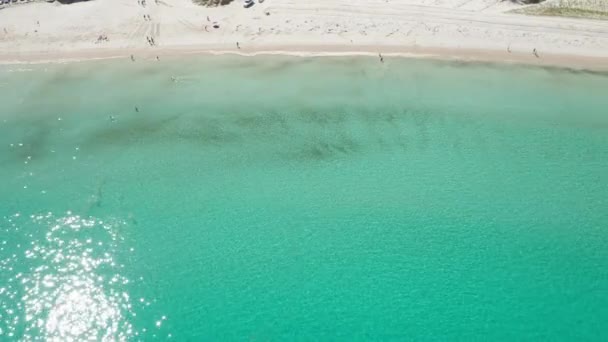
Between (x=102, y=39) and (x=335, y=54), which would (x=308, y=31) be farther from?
(x=102, y=39)

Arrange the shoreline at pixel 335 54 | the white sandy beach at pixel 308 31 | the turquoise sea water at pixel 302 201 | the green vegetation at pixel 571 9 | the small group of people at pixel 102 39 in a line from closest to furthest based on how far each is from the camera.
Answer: the turquoise sea water at pixel 302 201
the shoreline at pixel 335 54
the white sandy beach at pixel 308 31
the green vegetation at pixel 571 9
the small group of people at pixel 102 39

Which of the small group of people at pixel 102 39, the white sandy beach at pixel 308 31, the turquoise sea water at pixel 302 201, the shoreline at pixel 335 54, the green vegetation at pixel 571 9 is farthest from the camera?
the small group of people at pixel 102 39

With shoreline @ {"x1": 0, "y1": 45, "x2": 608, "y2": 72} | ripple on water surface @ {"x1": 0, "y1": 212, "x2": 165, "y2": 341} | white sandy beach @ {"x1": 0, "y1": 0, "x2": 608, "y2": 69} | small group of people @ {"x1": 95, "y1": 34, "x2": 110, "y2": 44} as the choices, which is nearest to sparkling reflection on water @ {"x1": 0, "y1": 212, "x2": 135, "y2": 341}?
ripple on water surface @ {"x1": 0, "y1": 212, "x2": 165, "y2": 341}

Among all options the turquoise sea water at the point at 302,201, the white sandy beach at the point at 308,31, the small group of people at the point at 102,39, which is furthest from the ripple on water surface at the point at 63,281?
the small group of people at the point at 102,39

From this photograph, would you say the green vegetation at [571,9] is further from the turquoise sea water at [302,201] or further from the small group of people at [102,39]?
the small group of people at [102,39]

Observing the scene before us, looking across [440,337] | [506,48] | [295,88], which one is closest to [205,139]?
[295,88]

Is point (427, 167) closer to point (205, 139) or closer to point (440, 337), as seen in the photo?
point (440, 337)
